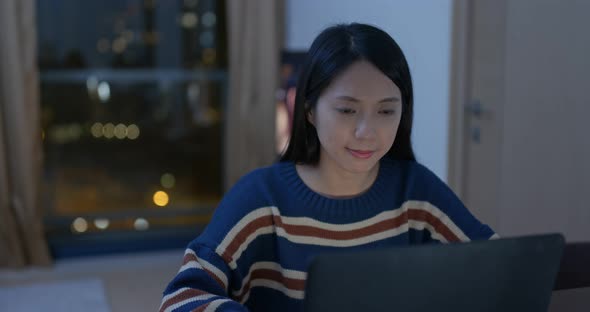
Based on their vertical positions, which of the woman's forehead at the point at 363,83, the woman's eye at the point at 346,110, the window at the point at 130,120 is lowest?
the window at the point at 130,120

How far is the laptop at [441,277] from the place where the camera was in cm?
63

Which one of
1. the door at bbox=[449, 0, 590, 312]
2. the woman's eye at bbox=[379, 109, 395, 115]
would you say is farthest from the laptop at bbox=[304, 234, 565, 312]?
the door at bbox=[449, 0, 590, 312]

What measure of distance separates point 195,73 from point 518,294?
3.41m

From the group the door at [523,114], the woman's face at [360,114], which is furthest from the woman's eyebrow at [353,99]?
the door at [523,114]

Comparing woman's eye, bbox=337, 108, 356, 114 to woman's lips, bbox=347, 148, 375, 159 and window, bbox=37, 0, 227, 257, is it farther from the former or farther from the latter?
window, bbox=37, 0, 227, 257

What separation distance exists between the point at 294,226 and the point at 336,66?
24 centimetres

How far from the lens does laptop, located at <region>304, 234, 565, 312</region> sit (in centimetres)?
63

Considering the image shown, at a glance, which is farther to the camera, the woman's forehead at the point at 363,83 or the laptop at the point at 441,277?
the woman's forehead at the point at 363,83

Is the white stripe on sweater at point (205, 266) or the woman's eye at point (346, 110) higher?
the woman's eye at point (346, 110)

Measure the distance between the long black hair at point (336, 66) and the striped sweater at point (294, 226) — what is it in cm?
5

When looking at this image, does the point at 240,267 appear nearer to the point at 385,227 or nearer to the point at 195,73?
the point at 385,227

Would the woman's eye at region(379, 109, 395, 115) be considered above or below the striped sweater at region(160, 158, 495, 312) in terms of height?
above

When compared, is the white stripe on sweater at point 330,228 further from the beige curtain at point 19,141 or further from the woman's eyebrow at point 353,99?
the beige curtain at point 19,141

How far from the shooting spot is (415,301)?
2.17ft
